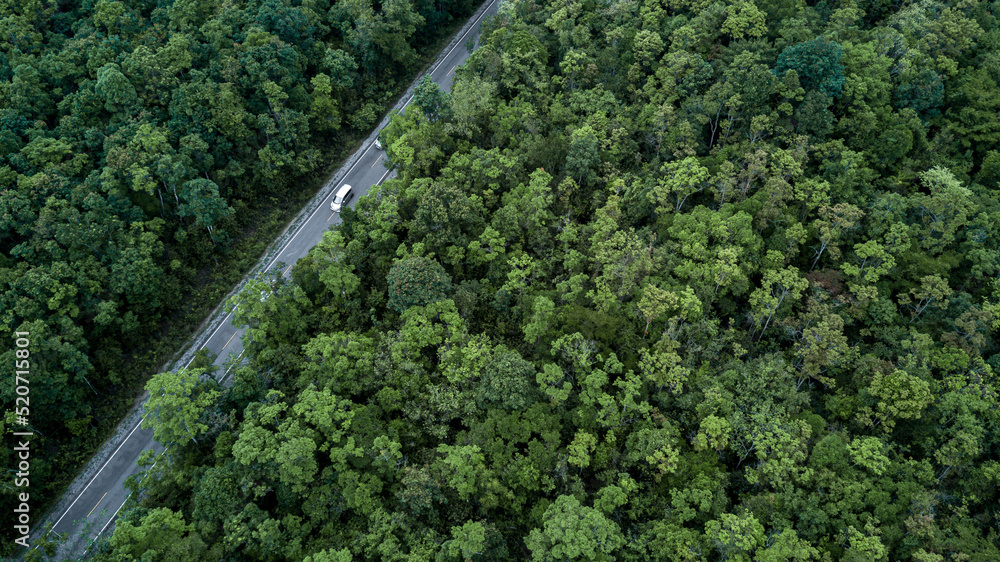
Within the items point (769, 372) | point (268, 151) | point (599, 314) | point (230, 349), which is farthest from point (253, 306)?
point (769, 372)

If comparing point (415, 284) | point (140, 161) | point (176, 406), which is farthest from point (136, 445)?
point (415, 284)

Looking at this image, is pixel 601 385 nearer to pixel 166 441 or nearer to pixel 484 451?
pixel 484 451

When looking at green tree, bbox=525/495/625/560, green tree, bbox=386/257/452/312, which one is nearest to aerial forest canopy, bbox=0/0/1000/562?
green tree, bbox=525/495/625/560

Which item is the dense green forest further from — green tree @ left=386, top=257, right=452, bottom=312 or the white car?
green tree @ left=386, top=257, right=452, bottom=312

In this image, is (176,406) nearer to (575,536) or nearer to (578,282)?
(575,536)

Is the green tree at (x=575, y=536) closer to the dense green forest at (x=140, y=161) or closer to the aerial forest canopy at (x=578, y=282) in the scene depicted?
the aerial forest canopy at (x=578, y=282)

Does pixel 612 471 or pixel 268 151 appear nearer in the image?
pixel 612 471
